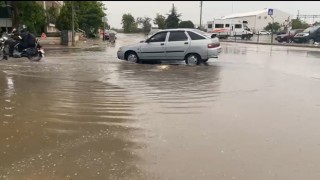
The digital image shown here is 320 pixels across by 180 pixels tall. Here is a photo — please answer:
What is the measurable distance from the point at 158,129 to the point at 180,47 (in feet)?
33.3

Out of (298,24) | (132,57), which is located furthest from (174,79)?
(298,24)

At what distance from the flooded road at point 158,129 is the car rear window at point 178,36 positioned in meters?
5.15

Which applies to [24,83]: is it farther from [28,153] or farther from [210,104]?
[28,153]

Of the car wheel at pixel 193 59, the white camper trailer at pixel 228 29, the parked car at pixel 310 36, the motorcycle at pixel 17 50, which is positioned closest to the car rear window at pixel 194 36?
the car wheel at pixel 193 59

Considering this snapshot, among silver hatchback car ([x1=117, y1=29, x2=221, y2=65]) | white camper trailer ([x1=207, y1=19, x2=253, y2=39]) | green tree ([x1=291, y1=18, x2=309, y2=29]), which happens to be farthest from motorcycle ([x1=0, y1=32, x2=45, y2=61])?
green tree ([x1=291, y1=18, x2=309, y2=29])

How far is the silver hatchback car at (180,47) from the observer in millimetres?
15750

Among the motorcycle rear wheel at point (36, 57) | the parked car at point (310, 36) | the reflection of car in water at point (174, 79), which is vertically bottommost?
the reflection of car in water at point (174, 79)

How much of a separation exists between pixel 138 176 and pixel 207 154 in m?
1.12

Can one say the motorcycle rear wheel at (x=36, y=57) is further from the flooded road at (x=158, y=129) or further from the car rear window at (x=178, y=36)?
the car rear window at (x=178, y=36)

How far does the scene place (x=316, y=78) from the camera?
39.9 feet

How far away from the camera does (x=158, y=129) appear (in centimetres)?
600

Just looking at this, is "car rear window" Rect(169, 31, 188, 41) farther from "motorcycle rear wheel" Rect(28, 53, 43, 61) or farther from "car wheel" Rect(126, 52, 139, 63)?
"motorcycle rear wheel" Rect(28, 53, 43, 61)

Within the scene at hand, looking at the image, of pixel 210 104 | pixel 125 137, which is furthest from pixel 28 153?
pixel 210 104

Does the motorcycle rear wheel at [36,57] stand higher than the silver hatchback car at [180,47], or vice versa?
the silver hatchback car at [180,47]
